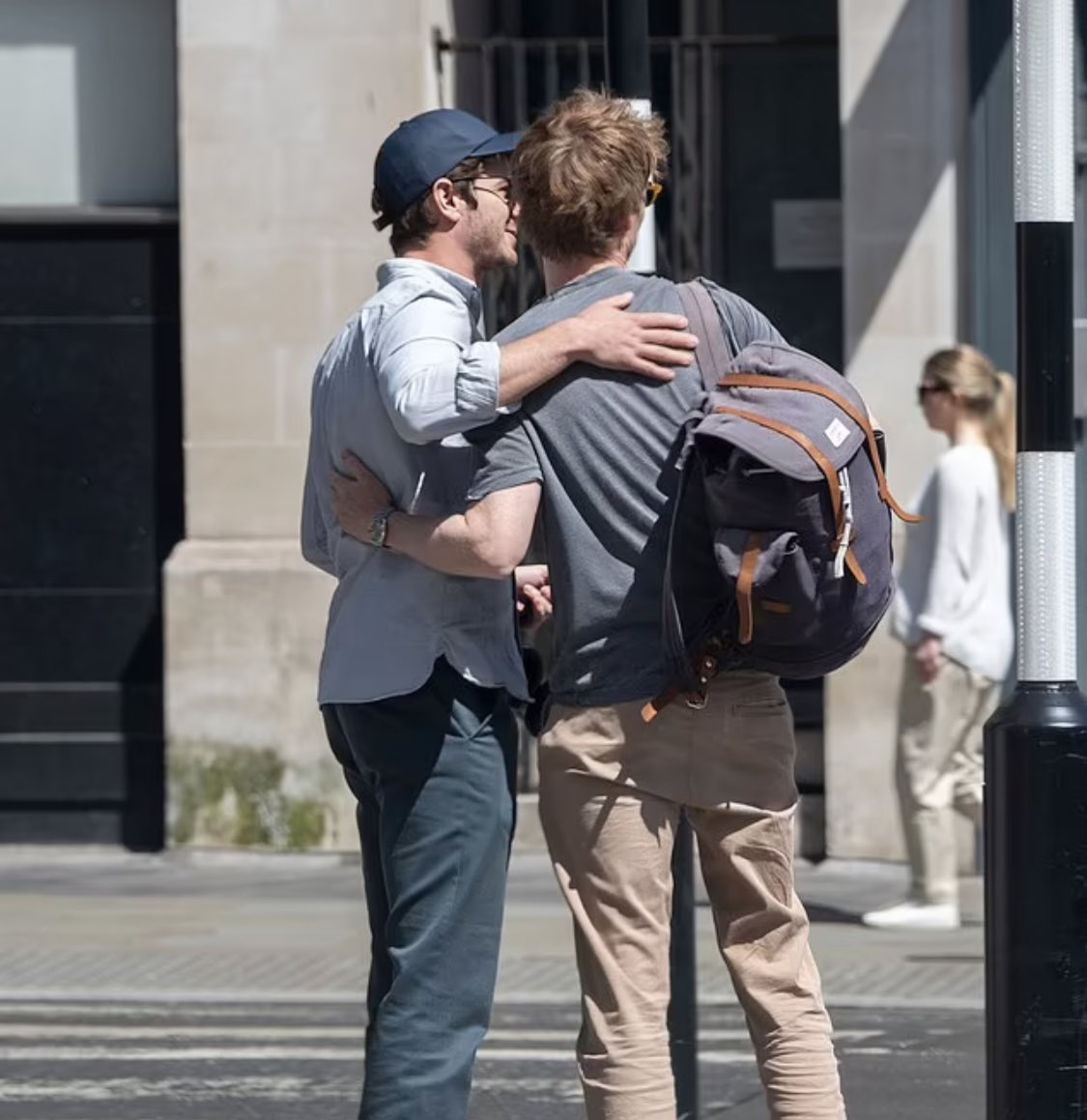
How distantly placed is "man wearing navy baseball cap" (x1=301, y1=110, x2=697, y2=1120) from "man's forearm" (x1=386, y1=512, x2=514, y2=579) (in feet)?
0.13

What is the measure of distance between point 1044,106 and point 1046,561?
796 millimetres

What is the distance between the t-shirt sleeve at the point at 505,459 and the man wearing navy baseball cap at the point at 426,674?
91mm

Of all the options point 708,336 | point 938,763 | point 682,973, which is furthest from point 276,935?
point 708,336

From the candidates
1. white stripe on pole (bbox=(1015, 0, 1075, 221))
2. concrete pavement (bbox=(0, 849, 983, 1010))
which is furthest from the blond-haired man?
concrete pavement (bbox=(0, 849, 983, 1010))

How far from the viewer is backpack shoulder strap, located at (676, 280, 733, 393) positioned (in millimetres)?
4273

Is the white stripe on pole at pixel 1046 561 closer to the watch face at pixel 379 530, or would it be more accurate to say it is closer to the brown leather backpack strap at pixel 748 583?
the brown leather backpack strap at pixel 748 583

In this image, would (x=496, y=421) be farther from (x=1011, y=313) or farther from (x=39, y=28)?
(x=39, y=28)

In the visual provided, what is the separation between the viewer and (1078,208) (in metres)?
10.6

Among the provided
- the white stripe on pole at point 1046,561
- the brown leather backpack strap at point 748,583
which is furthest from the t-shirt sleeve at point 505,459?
the white stripe on pole at point 1046,561

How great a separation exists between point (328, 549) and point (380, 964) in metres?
0.72

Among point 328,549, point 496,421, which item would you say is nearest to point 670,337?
point 496,421

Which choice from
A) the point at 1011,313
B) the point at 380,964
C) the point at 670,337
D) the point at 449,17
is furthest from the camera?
the point at 449,17

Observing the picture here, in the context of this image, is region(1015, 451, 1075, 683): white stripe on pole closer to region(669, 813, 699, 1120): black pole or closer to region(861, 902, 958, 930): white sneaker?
region(669, 813, 699, 1120): black pole

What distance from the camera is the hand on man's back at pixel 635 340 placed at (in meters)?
4.18
